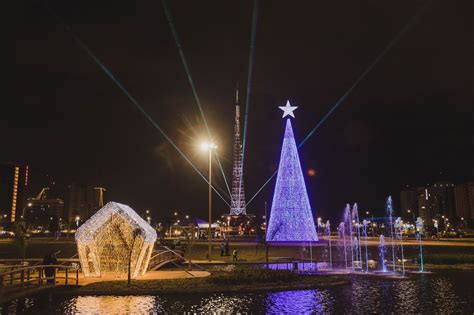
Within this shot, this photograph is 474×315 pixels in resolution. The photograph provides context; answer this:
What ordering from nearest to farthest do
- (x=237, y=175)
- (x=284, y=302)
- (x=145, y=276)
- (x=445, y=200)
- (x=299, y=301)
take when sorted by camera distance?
(x=284, y=302)
(x=299, y=301)
(x=145, y=276)
(x=237, y=175)
(x=445, y=200)

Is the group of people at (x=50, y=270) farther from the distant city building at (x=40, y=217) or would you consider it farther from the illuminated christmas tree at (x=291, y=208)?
the distant city building at (x=40, y=217)

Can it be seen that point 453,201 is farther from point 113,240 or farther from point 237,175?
point 113,240

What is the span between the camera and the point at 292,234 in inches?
1639

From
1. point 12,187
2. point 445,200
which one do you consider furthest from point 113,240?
point 445,200

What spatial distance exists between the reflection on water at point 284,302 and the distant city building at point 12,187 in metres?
160

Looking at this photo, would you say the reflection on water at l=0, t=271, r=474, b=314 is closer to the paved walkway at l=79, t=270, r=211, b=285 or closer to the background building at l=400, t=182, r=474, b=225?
the paved walkway at l=79, t=270, r=211, b=285

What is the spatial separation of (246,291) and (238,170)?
247 feet

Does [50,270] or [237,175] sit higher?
[237,175]

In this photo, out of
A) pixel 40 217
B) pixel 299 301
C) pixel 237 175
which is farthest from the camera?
pixel 40 217

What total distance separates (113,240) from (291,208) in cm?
2315

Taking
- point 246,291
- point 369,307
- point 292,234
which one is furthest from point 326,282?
point 292,234

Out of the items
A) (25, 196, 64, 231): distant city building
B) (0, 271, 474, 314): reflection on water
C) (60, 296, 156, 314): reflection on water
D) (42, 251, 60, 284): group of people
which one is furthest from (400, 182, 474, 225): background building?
(60, 296, 156, 314): reflection on water

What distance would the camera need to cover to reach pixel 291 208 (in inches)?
1641

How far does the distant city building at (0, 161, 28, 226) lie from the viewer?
16125cm
